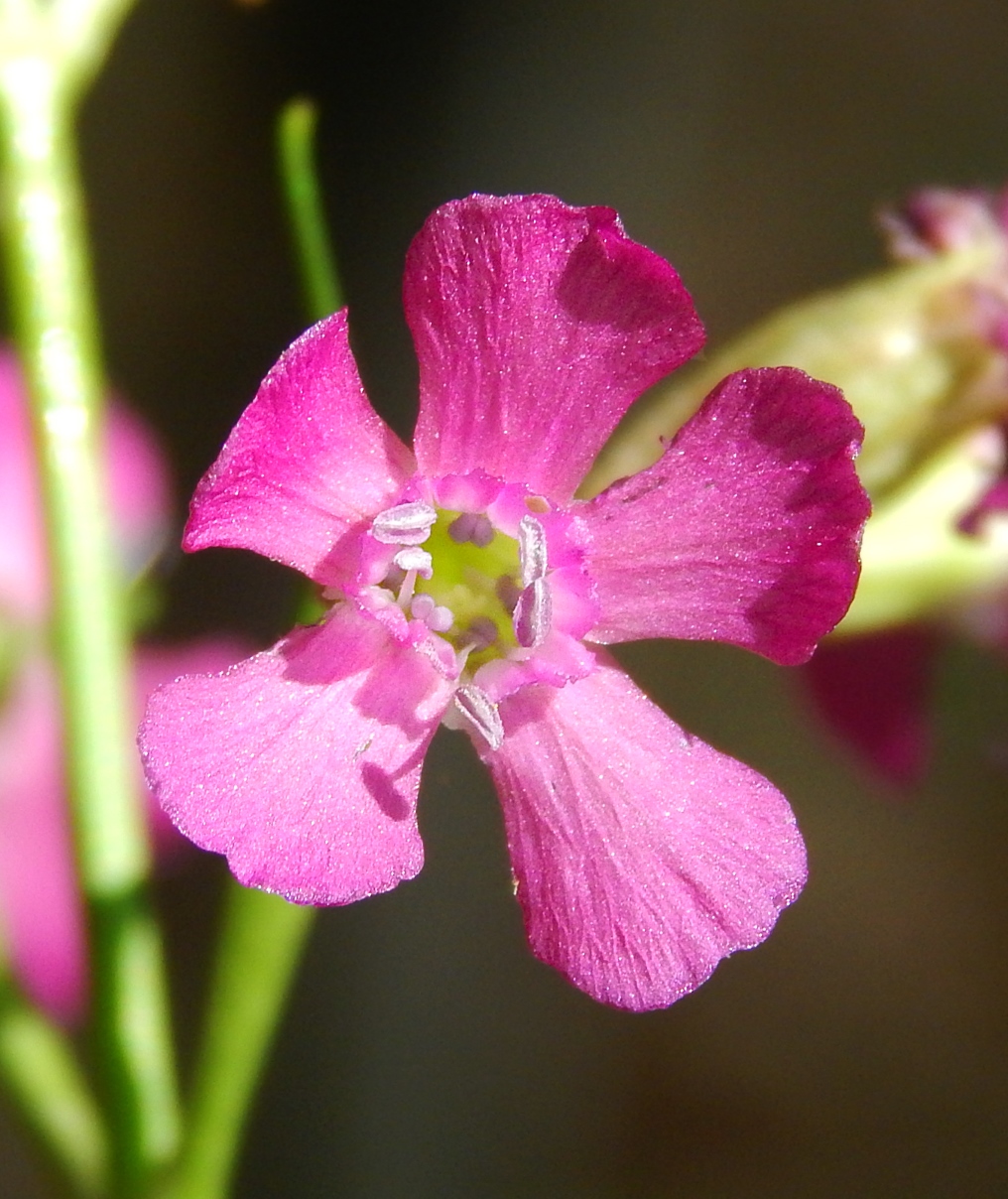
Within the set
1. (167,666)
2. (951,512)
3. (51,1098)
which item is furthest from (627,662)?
(51,1098)

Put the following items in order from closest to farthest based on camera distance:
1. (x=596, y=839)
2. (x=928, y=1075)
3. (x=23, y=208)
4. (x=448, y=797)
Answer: (x=596, y=839) < (x=23, y=208) < (x=928, y=1075) < (x=448, y=797)

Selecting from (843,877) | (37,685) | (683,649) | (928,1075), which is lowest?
(928,1075)

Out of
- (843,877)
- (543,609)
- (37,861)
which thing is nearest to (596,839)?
(543,609)

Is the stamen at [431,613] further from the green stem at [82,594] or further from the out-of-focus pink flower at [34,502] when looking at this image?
the out-of-focus pink flower at [34,502]

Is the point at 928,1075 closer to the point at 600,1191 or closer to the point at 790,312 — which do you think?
the point at 600,1191

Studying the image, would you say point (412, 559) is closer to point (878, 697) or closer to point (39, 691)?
point (878, 697)

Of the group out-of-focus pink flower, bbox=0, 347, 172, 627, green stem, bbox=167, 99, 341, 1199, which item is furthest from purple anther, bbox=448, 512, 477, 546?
out-of-focus pink flower, bbox=0, 347, 172, 627

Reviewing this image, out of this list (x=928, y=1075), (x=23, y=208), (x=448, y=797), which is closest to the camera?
(x=23, y=208)
